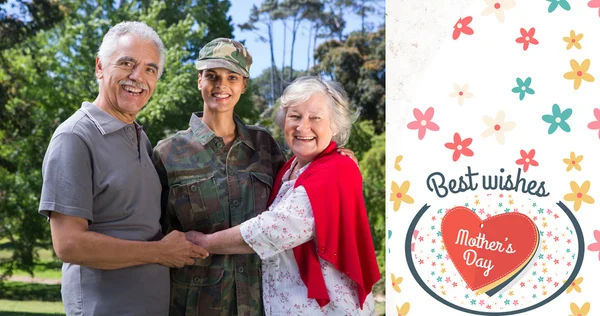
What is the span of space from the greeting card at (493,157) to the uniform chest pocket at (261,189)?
774 millimetres

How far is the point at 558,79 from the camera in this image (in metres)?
2.73

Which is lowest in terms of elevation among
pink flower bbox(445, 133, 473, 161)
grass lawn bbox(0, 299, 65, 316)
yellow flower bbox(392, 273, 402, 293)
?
grass lawn bbox(0, 299, 65, 316)

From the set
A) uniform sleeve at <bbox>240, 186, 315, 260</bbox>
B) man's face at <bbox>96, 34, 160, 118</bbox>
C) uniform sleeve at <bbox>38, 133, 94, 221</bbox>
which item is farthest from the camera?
man's face at <bbox>96, 34, 160, 118</bbox>

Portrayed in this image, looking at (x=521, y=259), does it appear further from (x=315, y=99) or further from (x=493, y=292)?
(x=315, y=99)

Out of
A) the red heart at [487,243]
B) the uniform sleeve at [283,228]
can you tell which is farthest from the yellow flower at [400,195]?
the uniform sleeve at [283,228]

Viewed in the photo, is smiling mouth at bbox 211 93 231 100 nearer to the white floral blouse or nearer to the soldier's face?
the soldier's face

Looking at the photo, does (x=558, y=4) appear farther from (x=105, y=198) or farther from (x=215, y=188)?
(x=105, y=198)

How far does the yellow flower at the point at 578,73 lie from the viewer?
2.70 m

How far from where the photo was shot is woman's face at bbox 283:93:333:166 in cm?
204

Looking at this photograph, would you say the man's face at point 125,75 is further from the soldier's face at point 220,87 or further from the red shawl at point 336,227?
the red shawl at point 336,227

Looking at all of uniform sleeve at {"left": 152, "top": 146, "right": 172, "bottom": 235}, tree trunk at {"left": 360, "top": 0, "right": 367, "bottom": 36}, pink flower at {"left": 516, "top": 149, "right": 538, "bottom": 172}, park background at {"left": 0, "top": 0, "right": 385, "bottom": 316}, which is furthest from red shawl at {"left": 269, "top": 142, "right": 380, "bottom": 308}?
tree trunk at {"left": 360, "top": 0, "right": 367, "bottom": 36}

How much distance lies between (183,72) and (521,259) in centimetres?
993

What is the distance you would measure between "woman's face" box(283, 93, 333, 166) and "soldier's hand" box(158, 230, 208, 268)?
0.41m

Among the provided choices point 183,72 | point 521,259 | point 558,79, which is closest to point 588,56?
point 558,79
